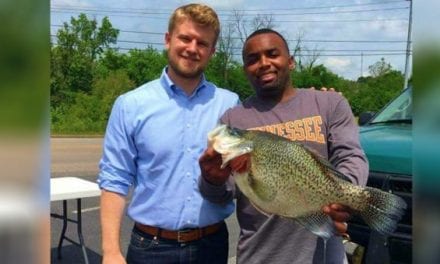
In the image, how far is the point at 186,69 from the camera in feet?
8.25

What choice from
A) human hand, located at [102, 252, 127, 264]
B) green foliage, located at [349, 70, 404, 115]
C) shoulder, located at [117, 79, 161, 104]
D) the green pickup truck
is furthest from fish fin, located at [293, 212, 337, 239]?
green foliage, located at [349, 70, 404, 115]

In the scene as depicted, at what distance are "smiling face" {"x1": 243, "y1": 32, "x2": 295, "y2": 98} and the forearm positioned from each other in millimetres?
865

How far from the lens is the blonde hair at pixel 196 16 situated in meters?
2.47

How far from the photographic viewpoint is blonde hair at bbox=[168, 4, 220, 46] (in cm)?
247

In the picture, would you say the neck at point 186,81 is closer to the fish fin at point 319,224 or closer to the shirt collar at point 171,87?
the shirt collar at point 171,87

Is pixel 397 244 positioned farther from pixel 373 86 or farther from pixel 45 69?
pixel 373 86

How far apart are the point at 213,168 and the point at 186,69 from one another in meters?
0.59

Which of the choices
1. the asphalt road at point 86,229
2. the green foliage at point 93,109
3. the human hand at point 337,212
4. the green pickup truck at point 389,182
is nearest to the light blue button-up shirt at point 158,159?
the human hand at point 337,212

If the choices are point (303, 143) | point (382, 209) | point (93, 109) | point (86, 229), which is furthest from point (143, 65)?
point (382, 209)

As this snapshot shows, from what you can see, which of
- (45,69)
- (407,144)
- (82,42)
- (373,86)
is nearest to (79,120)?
(82,42)

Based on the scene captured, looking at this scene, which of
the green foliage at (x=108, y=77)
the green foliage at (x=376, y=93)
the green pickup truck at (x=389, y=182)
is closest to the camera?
the green pickup truck at (x=389, y=182)

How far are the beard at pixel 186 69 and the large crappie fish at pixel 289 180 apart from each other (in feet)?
1.89

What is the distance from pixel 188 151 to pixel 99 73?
148 feet

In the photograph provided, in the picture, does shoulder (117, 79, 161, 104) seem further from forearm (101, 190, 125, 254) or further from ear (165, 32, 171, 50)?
forearm (101, 190, 125, 254)
